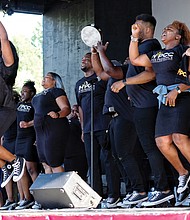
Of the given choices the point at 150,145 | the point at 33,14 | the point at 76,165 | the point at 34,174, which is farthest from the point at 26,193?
the point at 33,14

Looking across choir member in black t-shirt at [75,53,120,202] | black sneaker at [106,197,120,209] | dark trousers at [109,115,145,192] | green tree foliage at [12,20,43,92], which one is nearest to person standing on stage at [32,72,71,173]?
choir member in black t-shirt at [75,53,120,202]

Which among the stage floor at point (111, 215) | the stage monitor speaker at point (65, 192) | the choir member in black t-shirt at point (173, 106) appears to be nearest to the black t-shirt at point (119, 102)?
the choir member in black t-shirt at point (173, 106)

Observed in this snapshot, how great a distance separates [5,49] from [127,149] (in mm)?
1289

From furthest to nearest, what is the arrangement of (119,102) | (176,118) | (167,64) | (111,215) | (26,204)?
(26,204) → (119,102) → (167,64) → (176,118) → (111,215)

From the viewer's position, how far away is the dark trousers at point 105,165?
4591 mm

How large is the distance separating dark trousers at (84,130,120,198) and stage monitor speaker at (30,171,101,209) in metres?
1.24

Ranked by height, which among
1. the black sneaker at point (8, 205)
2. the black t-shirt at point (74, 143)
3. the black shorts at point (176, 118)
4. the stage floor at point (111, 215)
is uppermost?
the black shorts at point (176, 118)

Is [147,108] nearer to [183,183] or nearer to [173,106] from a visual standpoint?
[173,106]

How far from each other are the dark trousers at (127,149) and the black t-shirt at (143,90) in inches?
11.6

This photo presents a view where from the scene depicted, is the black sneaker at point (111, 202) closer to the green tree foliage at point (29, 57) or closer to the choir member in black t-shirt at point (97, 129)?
the choir member in black t-shirt at point (97, 129)

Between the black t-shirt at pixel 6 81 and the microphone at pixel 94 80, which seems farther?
the microphone at pixel 94 80

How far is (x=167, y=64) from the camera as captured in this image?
12.5 ft

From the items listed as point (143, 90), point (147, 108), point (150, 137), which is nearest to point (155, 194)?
point (150, 137)

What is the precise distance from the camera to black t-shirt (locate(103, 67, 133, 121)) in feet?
14.5
